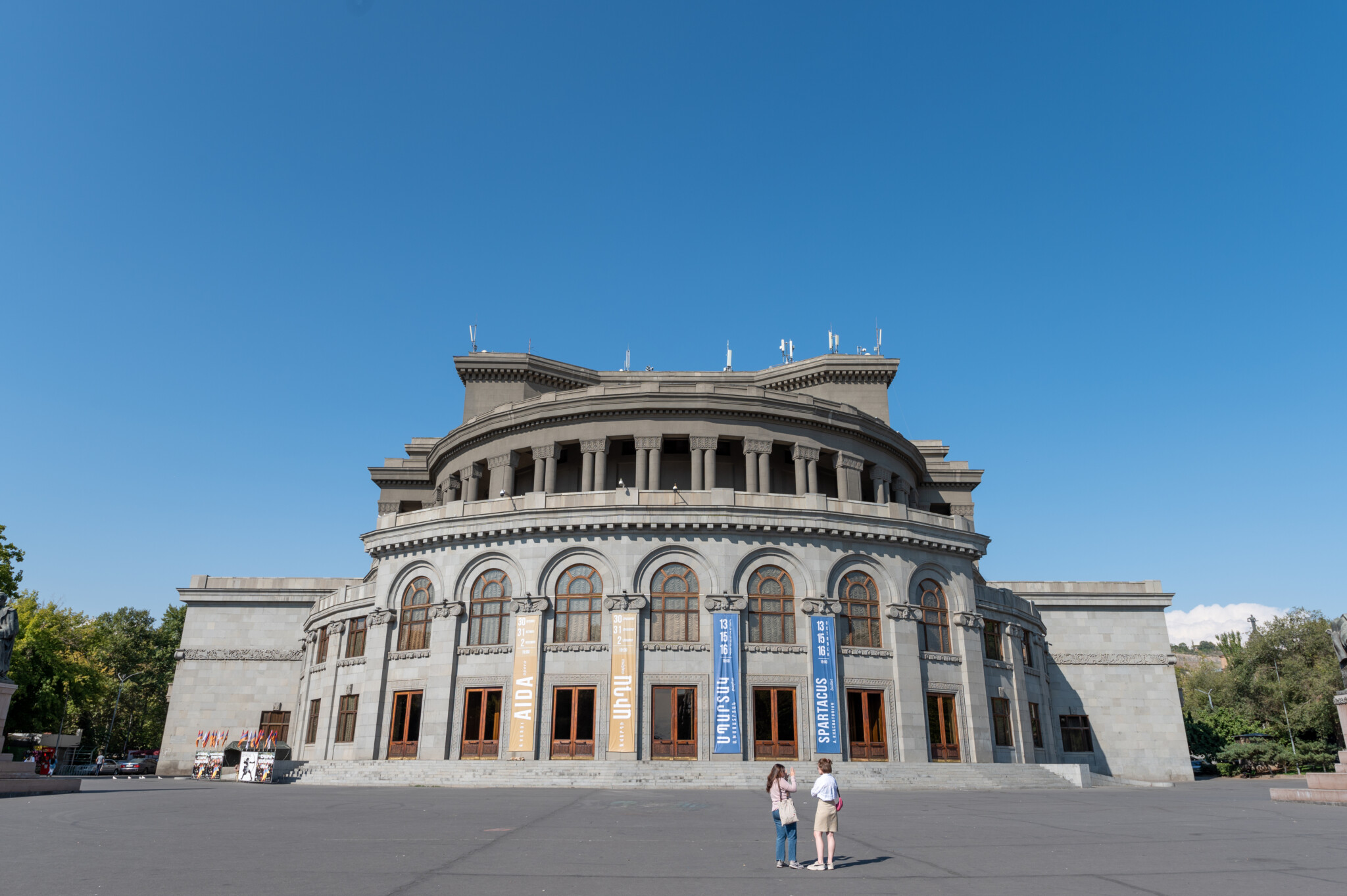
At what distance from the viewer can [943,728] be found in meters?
35.5

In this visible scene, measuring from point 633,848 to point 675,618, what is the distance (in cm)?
2195

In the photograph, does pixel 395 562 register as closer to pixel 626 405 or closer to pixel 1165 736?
pixel 626 405

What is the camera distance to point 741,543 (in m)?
35.7

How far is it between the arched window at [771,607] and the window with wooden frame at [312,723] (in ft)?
76.1

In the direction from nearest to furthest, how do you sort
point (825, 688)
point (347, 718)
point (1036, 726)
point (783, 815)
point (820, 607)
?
point (783, 815) → point (825, 688) → point (820, 607) → point (347, 718) → point (1036, 726)

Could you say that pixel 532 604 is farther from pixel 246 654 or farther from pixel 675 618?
pixel 246 654

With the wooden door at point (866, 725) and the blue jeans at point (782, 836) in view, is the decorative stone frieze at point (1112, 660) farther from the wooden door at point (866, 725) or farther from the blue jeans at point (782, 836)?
the blue jeans at point (782, 836)

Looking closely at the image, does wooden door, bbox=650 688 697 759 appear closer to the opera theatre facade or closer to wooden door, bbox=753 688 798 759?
the opera theatre facade

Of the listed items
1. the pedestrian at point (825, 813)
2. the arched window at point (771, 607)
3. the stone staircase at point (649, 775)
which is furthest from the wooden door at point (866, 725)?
the pedestrian at point (825, 813)

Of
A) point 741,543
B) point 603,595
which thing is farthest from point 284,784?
point 741,543

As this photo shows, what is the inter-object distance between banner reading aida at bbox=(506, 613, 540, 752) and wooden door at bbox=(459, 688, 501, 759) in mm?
818

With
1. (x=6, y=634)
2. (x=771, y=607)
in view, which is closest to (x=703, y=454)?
(x=771, y=607)

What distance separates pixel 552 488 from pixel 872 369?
22921mm

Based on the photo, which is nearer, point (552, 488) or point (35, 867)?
point (35, 867)
